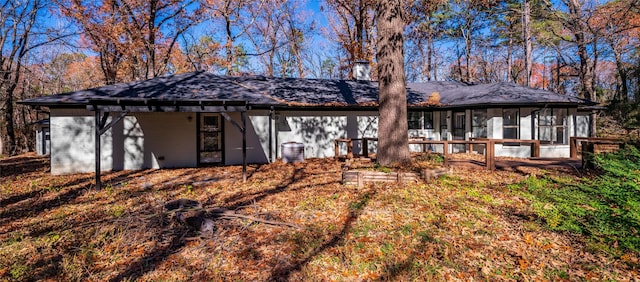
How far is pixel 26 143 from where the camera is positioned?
19969 mm

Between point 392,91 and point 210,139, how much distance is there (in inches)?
274

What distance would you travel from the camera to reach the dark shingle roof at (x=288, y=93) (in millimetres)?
9309

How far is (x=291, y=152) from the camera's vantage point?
11070 millimetres

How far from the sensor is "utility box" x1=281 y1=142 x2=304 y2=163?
11055 millimetres

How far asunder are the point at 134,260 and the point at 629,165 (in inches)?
251

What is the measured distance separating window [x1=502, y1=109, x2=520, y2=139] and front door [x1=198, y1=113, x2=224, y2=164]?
38.1 ft

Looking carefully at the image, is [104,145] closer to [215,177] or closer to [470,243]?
[215,177]

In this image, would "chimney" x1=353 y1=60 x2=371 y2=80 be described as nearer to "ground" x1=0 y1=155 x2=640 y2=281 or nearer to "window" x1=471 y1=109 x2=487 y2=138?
"window" x1=471 y1=109 x2=487 y2=138

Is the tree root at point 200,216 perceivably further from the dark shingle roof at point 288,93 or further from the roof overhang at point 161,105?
the dark shingle roof at point 288,93

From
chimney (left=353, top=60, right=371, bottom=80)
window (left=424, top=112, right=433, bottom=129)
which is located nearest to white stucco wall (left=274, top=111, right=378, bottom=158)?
window (left=424, top=112, right=433, bottom=129)

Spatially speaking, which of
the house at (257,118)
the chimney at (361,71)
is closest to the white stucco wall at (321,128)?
the house at (257,118)

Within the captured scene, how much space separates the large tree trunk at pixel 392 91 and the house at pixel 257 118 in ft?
12.6

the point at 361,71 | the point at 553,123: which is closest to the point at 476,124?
the point at 553,123

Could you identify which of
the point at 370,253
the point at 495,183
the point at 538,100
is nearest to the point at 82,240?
the point at 370,253
